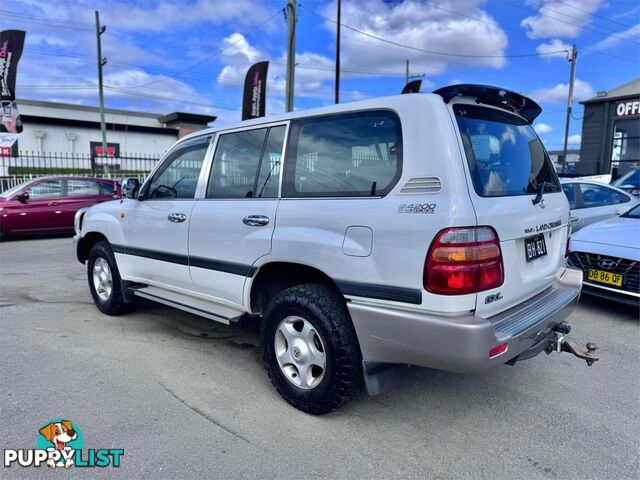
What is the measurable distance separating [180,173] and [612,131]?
21.0 metres

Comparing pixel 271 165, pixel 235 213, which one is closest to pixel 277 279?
pixel 235 213

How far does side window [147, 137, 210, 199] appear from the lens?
3889mm

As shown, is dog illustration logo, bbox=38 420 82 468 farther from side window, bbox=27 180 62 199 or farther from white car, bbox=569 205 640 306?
side window, bbox=27 180 62 199

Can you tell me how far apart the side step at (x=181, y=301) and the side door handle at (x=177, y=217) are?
678mm

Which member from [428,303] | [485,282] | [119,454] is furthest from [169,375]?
[485,282]

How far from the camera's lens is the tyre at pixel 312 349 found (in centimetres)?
269

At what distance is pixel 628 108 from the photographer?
1856 centimetres

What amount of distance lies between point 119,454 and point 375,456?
1442 millimetres

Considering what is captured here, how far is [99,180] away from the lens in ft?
38.9

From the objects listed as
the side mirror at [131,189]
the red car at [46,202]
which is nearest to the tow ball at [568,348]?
the side mirror at [131,189]

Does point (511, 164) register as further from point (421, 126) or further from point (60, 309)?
point (60, 309)

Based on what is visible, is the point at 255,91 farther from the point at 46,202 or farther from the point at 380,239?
the point at 380,239

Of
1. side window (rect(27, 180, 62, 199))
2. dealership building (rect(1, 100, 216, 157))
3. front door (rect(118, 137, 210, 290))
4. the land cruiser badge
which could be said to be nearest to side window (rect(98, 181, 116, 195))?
side window (rect(27, 180, 62, 199))

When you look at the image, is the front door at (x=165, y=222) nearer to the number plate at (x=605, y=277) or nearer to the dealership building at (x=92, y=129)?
the number plate at (x=605, y=277)
